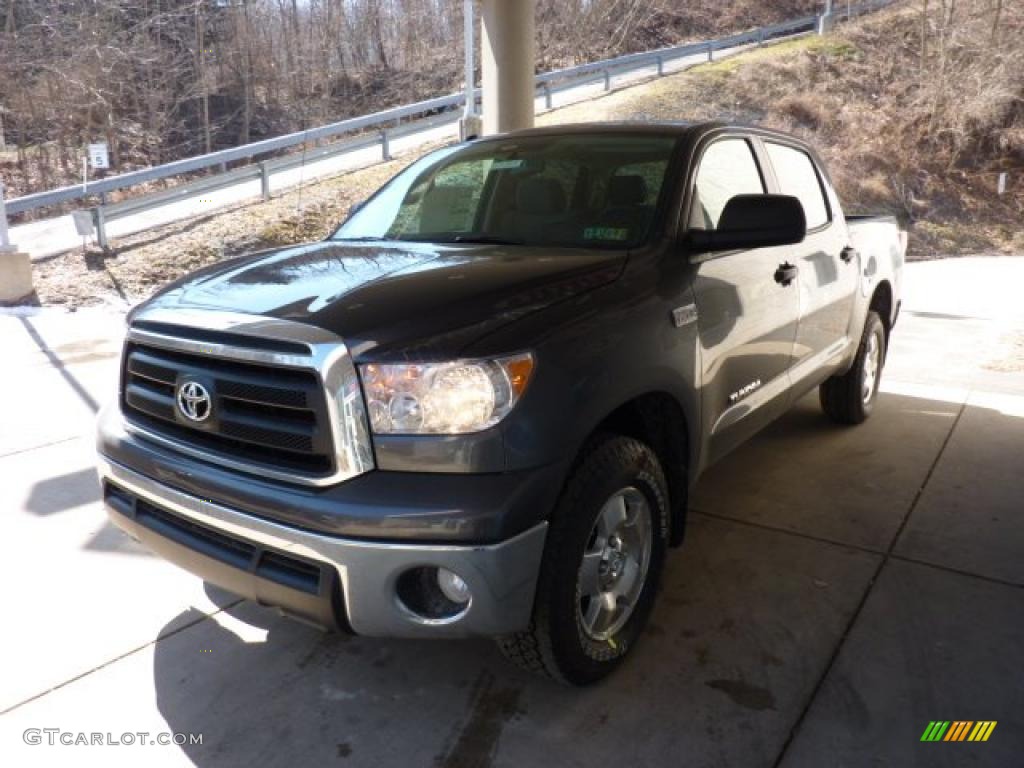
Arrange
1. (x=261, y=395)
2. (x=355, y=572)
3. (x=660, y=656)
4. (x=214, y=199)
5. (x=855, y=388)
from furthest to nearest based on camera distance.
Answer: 1. (x=214, y=199)
2. (x=855, y=388)
3. (x=660, y=656)
4. (x=261, y=395)
5. (x=355, y=572)

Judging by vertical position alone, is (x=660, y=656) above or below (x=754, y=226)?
below

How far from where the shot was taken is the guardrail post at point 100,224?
11758 mm

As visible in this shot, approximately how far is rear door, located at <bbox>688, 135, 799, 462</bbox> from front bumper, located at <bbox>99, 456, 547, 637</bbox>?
1.24m

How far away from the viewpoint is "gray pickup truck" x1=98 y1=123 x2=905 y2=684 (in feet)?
7.55

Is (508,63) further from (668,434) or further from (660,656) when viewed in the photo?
(660,656)

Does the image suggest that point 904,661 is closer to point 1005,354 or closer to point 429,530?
point 429,530

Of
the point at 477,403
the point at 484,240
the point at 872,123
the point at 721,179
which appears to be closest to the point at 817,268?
the point at 721,179

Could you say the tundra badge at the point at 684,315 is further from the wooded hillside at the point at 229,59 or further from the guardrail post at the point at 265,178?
the wooded hillside at the point at 229,59

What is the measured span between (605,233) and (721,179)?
2.53 feet

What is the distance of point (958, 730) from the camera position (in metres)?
2.59

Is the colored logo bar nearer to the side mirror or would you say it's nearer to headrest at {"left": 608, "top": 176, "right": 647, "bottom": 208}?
the side mirror

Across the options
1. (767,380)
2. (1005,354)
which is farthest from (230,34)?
(767,380)

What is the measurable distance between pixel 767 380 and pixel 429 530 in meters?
2.15

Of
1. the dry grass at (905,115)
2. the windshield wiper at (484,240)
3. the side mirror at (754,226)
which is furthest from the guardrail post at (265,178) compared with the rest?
the side mirror at (754,226)
